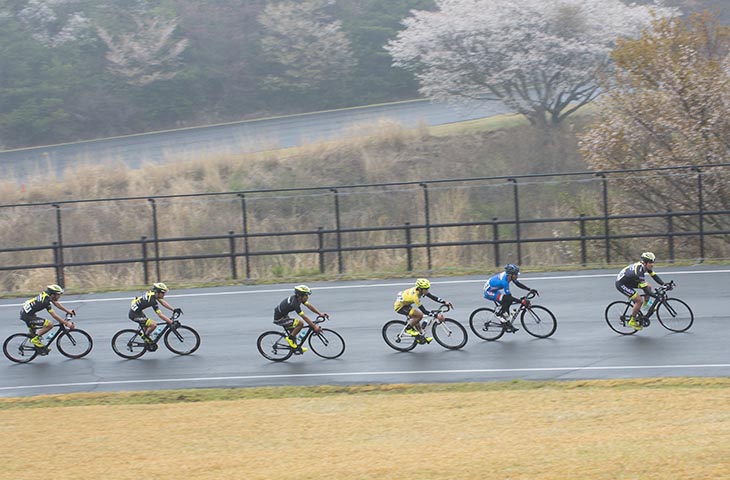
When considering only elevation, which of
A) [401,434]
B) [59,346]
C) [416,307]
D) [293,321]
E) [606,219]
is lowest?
[401,434]

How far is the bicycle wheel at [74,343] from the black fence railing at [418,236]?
6408 mm

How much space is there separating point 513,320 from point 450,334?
143cm

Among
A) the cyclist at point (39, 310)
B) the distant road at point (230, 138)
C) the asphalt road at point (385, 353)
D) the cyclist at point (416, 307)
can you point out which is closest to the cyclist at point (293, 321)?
the asphalt road at point (385, 353)

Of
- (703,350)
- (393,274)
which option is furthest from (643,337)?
(393,274)

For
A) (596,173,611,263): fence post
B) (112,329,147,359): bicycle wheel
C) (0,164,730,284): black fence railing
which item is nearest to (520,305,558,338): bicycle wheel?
(0,164,730,284): black fence railing

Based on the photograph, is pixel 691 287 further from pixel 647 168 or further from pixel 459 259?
pixel 459 259

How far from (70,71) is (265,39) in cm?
949

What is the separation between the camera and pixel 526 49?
3788cm

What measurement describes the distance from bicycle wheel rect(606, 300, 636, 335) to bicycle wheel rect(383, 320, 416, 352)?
370cm

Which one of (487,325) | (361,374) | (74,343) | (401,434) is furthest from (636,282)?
(74,343)

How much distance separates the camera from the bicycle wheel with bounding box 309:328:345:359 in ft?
59.7

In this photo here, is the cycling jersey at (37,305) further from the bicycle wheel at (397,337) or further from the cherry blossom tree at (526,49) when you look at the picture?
the cherry blossom tree at (526,49)

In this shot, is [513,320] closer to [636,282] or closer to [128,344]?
[636,282]

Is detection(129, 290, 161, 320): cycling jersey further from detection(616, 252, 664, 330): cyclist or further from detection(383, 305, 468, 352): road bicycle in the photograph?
detection(616, 252, 664, 330): cyclist
